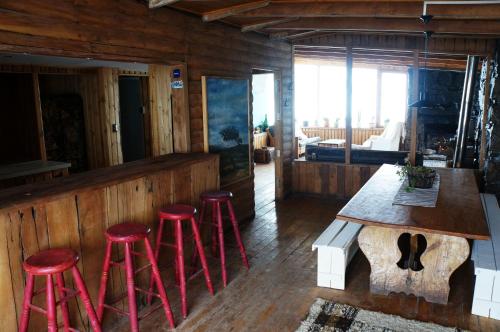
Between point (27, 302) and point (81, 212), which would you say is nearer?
point (27, 302)

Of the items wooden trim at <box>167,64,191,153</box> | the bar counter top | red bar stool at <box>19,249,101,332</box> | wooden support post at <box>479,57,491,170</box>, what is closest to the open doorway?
wooden trim at <box>167,64,191,153</box>

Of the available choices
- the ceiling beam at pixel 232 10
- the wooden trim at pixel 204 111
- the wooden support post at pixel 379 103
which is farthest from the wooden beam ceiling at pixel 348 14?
the wooden support post at pixel 379 103

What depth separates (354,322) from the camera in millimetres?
2945

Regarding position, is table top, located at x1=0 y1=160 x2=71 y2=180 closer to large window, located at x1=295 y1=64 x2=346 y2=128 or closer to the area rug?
the area rug

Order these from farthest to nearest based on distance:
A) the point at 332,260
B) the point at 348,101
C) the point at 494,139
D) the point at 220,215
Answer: the point at 348,101
the point at 494,139
the point at 220,215
the point at 332,260

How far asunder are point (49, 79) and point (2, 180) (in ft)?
9.06

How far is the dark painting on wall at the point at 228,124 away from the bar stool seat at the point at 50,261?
89.7 inches

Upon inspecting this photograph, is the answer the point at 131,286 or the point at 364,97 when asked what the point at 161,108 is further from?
the point at 364,97

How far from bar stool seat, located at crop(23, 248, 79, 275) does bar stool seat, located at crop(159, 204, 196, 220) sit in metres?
0.82

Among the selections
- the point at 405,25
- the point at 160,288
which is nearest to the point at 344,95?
the point at 405,25

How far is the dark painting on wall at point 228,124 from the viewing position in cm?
448

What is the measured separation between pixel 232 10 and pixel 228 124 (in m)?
1.33

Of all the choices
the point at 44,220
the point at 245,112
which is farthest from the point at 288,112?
the point at 44,220

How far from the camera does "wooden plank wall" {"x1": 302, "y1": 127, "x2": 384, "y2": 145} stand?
11.6m
